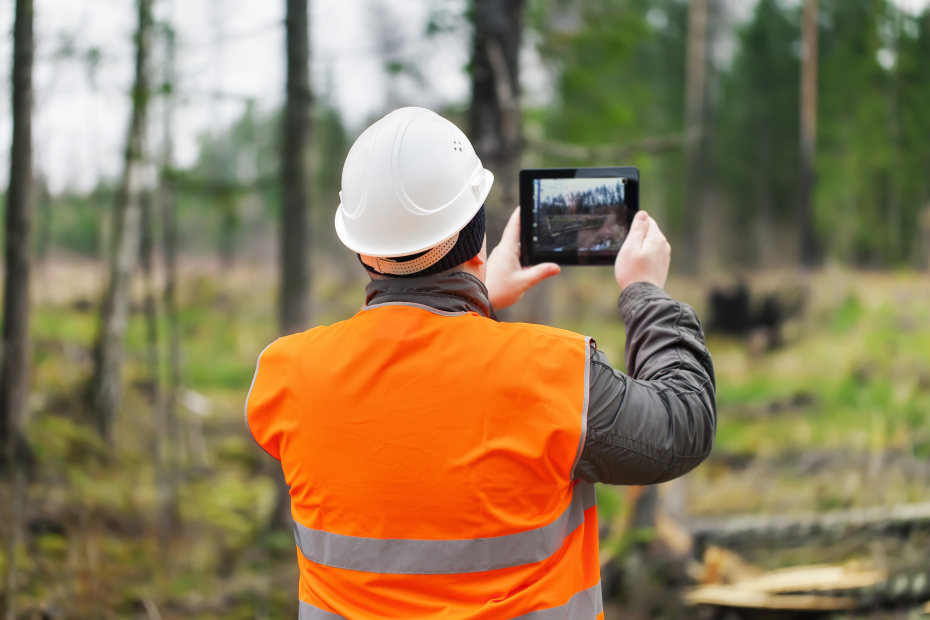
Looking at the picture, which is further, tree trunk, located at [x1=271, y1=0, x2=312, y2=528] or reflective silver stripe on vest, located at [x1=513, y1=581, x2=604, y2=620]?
tree trunk, located at [x1=271, y1=0, x2=312, y2=528]

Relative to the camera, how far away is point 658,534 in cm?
589

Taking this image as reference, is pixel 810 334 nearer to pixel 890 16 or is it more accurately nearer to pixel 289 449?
pixel 890 16

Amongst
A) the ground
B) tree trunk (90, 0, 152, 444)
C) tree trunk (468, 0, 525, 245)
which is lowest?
the ground

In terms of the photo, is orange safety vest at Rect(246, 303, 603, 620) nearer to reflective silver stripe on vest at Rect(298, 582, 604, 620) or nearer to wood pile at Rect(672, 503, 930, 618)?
reflective silver stripe on vest at Rect(298, 582, 604, 620)

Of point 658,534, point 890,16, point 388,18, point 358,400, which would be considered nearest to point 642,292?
point 358,400

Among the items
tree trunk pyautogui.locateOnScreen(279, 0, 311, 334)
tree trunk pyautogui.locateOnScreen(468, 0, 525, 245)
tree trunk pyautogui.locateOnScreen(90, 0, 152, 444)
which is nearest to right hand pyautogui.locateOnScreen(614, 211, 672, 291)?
tree trunk pyautogui.locateOnScreen(468, 0, 525, 245)

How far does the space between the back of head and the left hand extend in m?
0.36

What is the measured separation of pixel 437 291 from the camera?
151cm

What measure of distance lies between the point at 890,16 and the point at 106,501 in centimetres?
1964

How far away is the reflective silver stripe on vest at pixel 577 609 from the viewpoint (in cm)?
142

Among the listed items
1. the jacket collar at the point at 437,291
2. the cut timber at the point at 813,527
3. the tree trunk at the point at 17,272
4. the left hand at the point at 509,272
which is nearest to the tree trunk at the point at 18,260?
the tree trunk at the point at 17,272

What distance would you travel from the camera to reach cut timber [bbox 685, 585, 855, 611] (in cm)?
495

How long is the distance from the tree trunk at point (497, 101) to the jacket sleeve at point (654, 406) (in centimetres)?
264

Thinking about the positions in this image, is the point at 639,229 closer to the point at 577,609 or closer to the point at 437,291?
the point at 437,291
